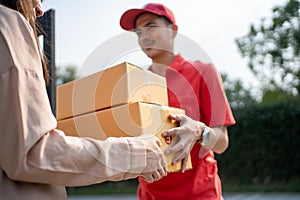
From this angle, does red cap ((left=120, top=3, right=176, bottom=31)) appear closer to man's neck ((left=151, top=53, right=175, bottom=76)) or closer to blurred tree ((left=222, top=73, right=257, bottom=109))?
man's neck ((left=151, top=53, right=175, bottom=76))

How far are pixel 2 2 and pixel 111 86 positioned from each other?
450mm

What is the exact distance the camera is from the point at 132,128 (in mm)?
1200

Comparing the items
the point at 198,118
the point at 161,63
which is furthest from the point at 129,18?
the point at 198,118


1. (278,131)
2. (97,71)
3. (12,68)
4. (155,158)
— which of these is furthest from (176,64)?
(278,131)

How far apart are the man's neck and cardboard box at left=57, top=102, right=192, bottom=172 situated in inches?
21.1

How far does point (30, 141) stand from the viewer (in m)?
0.79

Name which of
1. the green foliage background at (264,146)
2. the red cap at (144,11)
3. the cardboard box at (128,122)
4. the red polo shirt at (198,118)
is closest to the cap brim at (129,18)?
the red cap at (144,11)

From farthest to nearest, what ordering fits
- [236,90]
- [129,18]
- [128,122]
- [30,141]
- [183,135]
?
1. [236,90]
2. [129,18]
3. [183,135]
4. [128,122]
5. [30,141]

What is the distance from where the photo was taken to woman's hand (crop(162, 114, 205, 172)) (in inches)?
50.4

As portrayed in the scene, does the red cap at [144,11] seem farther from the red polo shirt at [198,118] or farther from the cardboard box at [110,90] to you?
the cardboard box at [110,90]

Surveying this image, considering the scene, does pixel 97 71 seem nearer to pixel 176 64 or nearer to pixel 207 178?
pixel 176 64

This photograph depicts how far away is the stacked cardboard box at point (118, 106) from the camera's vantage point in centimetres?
121

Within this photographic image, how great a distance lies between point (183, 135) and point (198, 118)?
35 cm

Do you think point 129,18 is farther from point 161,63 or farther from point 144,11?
point 161,63
